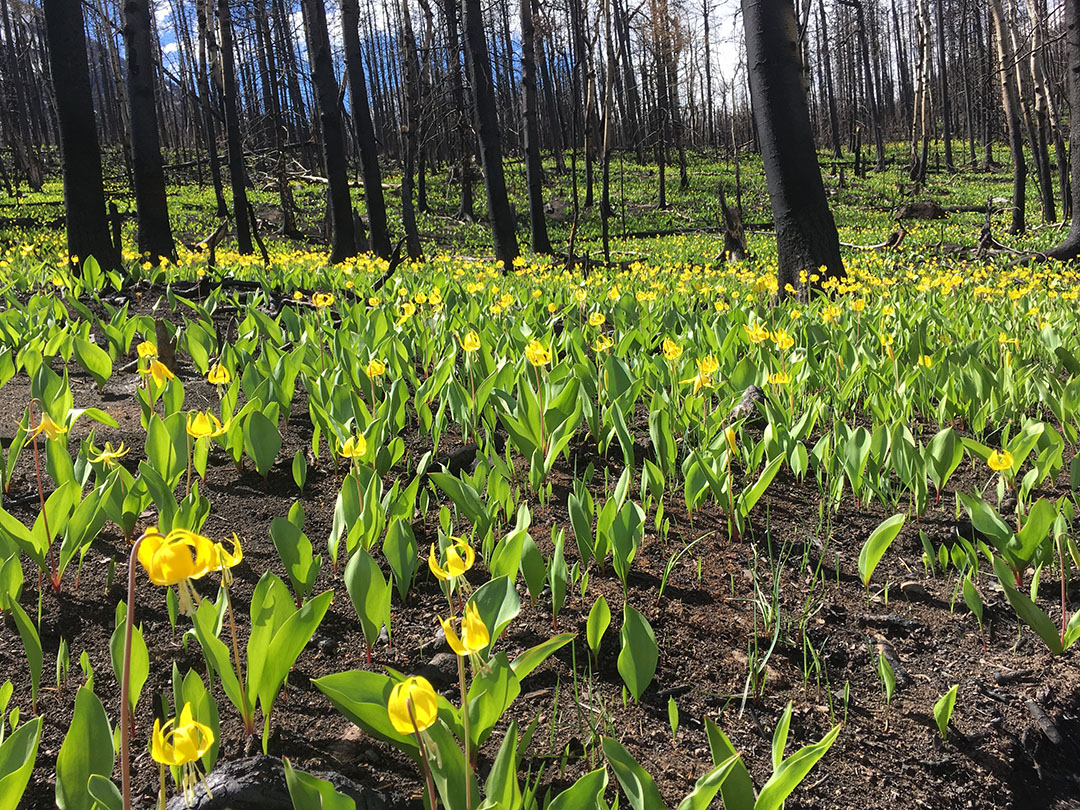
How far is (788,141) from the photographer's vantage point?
5.74 metres

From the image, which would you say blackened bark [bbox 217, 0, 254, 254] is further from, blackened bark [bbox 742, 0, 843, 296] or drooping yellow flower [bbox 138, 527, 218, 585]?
drooping yellow flower [bbox 138, 527, 218, 585]

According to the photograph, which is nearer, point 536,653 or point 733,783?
point 733,783

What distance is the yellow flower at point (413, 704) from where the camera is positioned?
2.50 ft

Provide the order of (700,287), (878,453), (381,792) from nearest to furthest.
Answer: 1. (381,792)
2. (878,453)
3. (700,287)

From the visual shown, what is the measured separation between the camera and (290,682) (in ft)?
4.79

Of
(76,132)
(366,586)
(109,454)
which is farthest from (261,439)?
(76,132)

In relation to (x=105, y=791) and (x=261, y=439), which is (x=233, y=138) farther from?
(x=105, y=791)

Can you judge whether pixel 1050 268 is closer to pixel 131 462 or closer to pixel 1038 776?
pixel 1038 776

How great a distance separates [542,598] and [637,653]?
48 cm

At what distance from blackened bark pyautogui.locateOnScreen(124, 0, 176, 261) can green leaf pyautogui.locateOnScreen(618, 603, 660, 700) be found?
779 centimetres

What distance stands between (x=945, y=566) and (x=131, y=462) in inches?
98.6

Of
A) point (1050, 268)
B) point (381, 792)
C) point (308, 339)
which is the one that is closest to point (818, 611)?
point (381, 792)

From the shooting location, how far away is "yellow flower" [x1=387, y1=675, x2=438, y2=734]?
0.76 m

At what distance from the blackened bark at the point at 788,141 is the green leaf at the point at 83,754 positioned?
5394mm
